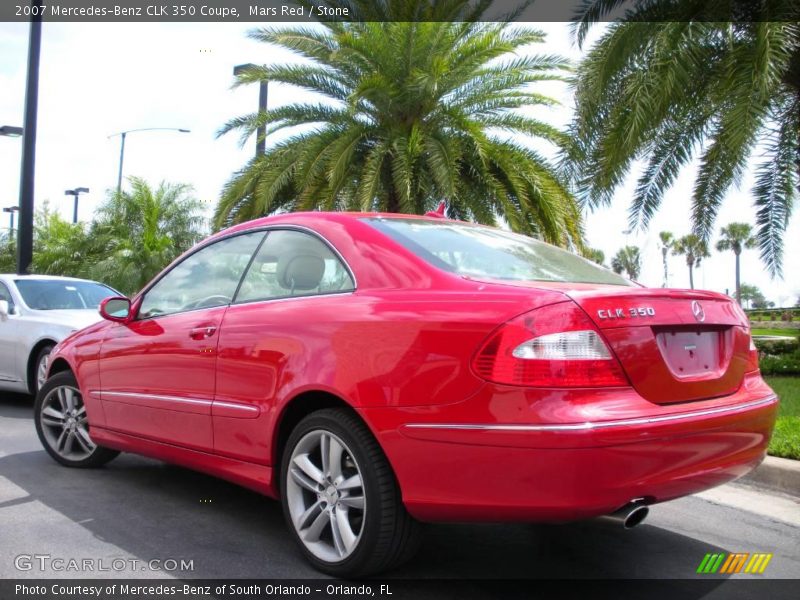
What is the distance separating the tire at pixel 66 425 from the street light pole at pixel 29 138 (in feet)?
27.1

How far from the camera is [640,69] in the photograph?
973 centimetres

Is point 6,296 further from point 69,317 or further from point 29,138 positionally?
point 29,138

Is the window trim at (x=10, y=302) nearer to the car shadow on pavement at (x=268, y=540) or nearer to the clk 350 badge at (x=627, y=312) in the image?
the car shadow on pavement at (x=268, y=540)

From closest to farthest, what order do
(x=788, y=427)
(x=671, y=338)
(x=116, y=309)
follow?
(x=671, y=338) → (x=116, y=309) → (x=788, y=427)

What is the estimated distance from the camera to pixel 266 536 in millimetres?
3836

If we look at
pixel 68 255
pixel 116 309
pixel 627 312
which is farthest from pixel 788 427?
pixel 68 255

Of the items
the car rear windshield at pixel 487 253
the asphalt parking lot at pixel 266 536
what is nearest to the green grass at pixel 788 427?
the asphalt parking lot at pixel 266 536

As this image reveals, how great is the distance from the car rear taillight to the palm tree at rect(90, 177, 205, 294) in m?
20.1

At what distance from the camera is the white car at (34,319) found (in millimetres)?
7812

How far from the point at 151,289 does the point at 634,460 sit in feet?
10.1

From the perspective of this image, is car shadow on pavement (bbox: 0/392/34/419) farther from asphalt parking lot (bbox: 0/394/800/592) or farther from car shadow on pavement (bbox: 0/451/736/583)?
car shadow on pavement (bbox: 0/451/736/583)

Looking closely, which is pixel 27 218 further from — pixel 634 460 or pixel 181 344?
pixel 634 460

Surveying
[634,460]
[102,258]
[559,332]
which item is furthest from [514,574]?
[102,258]

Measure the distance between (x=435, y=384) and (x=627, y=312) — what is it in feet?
2.42
